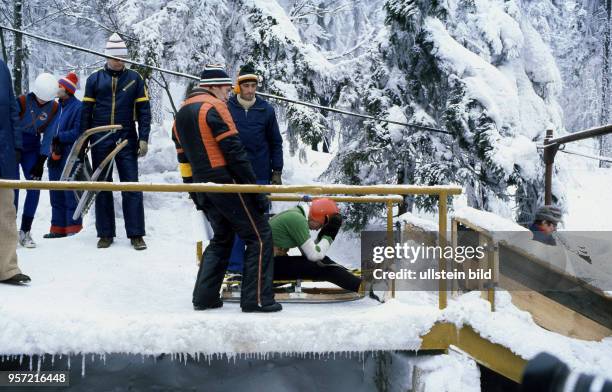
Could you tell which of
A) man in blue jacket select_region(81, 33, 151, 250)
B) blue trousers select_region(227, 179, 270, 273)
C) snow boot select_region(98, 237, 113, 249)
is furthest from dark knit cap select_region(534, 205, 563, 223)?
snow boot select_region(98, 237, 113, 249)

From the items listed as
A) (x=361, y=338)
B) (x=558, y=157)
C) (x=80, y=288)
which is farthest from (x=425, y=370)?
(x=558, y=157)

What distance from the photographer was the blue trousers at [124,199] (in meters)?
6.52

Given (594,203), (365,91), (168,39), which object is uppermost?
(168,39)

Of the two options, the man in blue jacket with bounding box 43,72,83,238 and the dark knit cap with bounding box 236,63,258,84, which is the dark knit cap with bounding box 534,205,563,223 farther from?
the man in blue jacket with bounding box 43,72,83,238

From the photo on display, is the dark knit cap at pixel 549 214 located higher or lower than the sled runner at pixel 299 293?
higher

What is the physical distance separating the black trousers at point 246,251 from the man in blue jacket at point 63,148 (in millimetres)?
2883

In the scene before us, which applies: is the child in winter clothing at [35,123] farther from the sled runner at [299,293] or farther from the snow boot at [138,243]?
the sled runner at [299,293]

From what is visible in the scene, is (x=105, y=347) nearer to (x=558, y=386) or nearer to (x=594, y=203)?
(x=558, y=386)

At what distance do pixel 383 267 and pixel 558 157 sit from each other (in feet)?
14.3

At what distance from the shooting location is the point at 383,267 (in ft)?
17.0

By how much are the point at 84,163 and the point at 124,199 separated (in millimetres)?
534

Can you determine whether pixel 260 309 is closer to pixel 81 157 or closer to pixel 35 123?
pixel 81 157

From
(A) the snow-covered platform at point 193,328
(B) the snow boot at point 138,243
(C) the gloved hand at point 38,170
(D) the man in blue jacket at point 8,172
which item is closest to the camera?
(A) the snow-covered platform at point 193,328

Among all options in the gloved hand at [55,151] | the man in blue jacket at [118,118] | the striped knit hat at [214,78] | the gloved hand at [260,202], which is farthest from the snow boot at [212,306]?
the gloved hand at [55,151]
